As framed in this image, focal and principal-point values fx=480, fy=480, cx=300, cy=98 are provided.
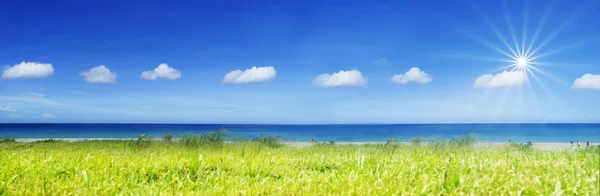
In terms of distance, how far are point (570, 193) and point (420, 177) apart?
1.28m

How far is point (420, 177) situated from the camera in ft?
15.3

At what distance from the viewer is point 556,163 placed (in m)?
5.14

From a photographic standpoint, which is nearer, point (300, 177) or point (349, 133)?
point (300, 177)

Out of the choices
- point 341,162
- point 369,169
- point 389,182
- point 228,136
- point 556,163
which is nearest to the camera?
point 389,182

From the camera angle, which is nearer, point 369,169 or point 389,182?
point 389,182

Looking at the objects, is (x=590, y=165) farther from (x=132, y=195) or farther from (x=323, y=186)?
(x=132, y=195)

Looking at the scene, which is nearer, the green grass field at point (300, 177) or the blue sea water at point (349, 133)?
the green grass field at point (300, 177)

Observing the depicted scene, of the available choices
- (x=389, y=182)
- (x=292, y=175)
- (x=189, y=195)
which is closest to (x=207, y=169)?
(x=292, y=175)

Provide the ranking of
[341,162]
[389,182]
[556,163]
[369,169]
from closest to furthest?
[389,182], [556,163], [369,169], [341,162]

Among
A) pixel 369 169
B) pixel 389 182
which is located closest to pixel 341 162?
pixel 369 169

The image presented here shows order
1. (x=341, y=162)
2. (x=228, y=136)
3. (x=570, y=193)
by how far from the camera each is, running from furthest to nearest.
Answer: (x=228, y=136), (x=341, y=162), (x=570, y=193)

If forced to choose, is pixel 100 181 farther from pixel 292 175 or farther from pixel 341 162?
pixel 341 162

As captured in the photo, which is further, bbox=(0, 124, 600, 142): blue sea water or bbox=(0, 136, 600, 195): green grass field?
bbox=(0, 124, 600, 142): blue sea water

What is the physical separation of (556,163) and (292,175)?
112 inches
